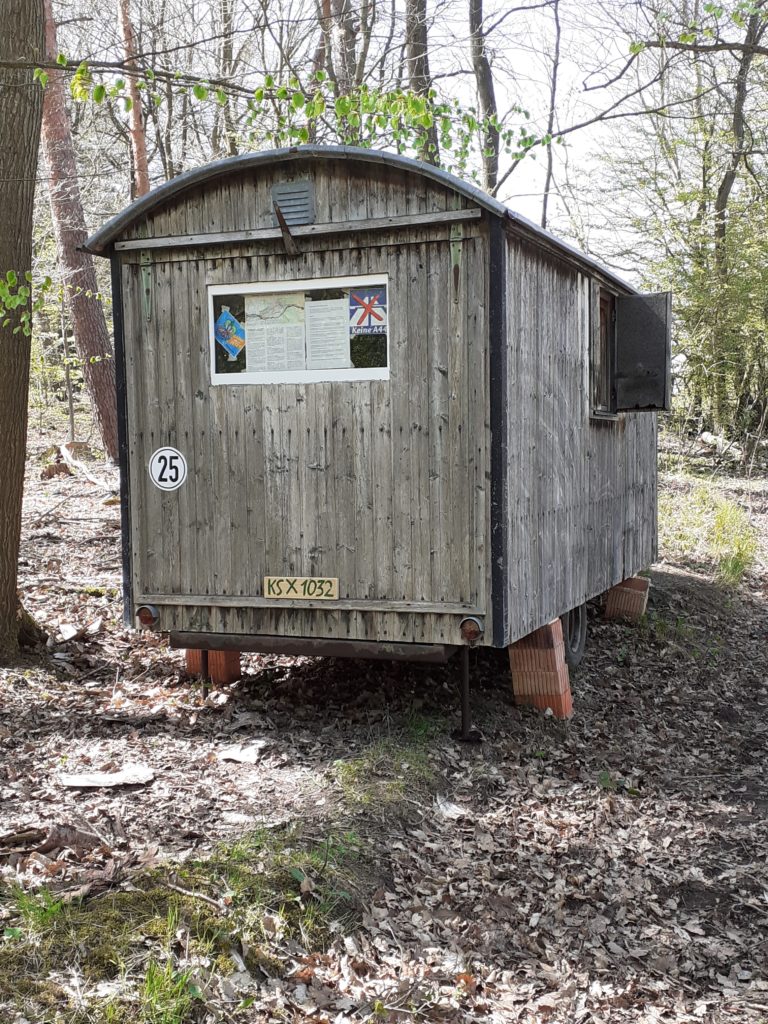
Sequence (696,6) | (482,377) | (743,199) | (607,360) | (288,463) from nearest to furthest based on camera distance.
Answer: (482,377) → (288,463) → (607,360) → (696,6) → (743,199)

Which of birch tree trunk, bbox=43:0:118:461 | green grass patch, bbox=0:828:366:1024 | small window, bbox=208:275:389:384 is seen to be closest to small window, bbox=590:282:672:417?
small window, bbox=208:275:389:384

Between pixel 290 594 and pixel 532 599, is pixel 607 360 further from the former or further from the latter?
pixel 290 594

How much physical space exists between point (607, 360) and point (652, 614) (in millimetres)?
2799

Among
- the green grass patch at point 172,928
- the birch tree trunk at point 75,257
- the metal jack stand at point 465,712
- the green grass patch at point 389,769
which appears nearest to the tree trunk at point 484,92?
the birch tree trunk at point 75,257

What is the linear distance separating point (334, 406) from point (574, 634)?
336cm

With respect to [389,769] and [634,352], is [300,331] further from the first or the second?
[634,352]

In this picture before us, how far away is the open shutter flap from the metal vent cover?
12.3ft

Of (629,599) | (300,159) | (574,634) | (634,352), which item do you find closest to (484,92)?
(634,352)

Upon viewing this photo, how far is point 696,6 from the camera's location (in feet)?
47.9

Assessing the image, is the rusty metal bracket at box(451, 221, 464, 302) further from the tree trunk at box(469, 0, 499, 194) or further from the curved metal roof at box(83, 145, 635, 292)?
the tree trunk at box(469, 0, 499, 194)

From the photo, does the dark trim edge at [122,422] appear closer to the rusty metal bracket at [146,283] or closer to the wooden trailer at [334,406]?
the wooden trailer at [334,406]

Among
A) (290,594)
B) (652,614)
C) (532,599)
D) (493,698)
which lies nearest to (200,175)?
(290,594)

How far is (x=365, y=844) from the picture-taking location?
15.5 ft

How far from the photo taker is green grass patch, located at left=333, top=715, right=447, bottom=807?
5.26m
